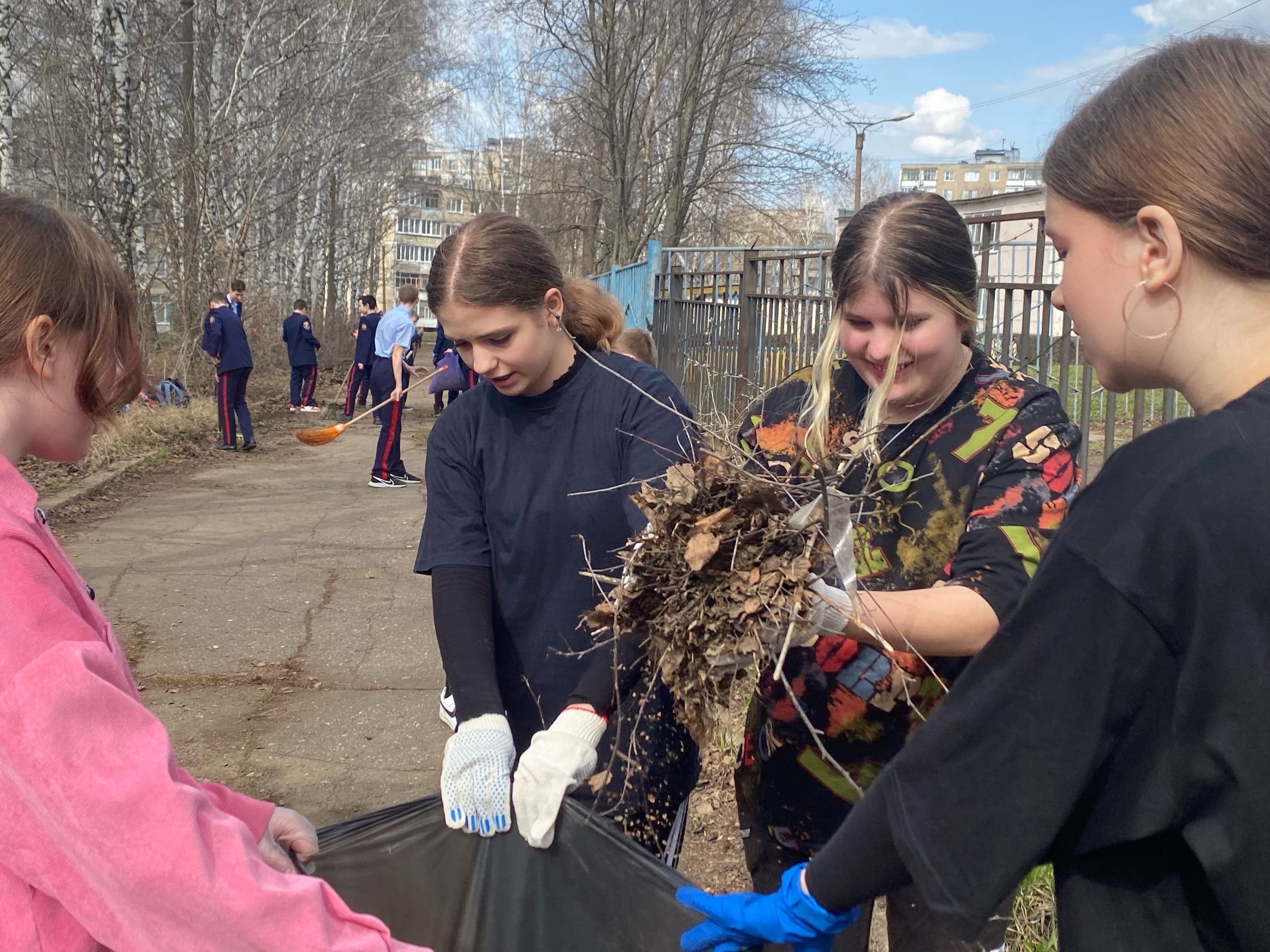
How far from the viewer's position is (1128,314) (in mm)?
1006

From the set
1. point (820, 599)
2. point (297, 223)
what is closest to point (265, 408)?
point (297, 223)

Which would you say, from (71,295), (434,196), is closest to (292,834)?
(71,295)

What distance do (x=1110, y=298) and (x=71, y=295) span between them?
4.15ft

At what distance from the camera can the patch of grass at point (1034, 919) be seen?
101 inches

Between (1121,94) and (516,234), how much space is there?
1344 millimetres

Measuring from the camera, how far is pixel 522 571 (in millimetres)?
2039

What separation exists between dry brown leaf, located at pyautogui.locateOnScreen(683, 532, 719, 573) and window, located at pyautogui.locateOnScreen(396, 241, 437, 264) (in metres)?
76.5

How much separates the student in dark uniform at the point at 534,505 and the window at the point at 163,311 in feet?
41.2

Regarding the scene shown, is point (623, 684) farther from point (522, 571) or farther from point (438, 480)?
point (438, 480)

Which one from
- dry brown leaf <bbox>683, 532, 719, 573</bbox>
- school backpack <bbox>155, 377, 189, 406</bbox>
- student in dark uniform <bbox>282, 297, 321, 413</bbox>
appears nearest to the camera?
dry brown leaf <bbox>683, 532, 719, 573</bbox>

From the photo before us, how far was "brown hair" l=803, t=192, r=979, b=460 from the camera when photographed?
1.79 m

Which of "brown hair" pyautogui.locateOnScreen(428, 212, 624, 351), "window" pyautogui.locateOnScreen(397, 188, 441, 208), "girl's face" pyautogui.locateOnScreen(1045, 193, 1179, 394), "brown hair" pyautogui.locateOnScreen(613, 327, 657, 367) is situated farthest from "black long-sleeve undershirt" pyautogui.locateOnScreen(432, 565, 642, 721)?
"window" pyautogui.locateOnScreen(397, 188, 441, 208)

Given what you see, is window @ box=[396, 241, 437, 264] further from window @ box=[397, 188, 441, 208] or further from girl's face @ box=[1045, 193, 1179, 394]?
girl's face @ box=[1045, 193, 1179, 394]

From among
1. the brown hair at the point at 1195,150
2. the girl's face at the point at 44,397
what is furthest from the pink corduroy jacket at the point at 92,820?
the brown hair at the point at 1195,150
